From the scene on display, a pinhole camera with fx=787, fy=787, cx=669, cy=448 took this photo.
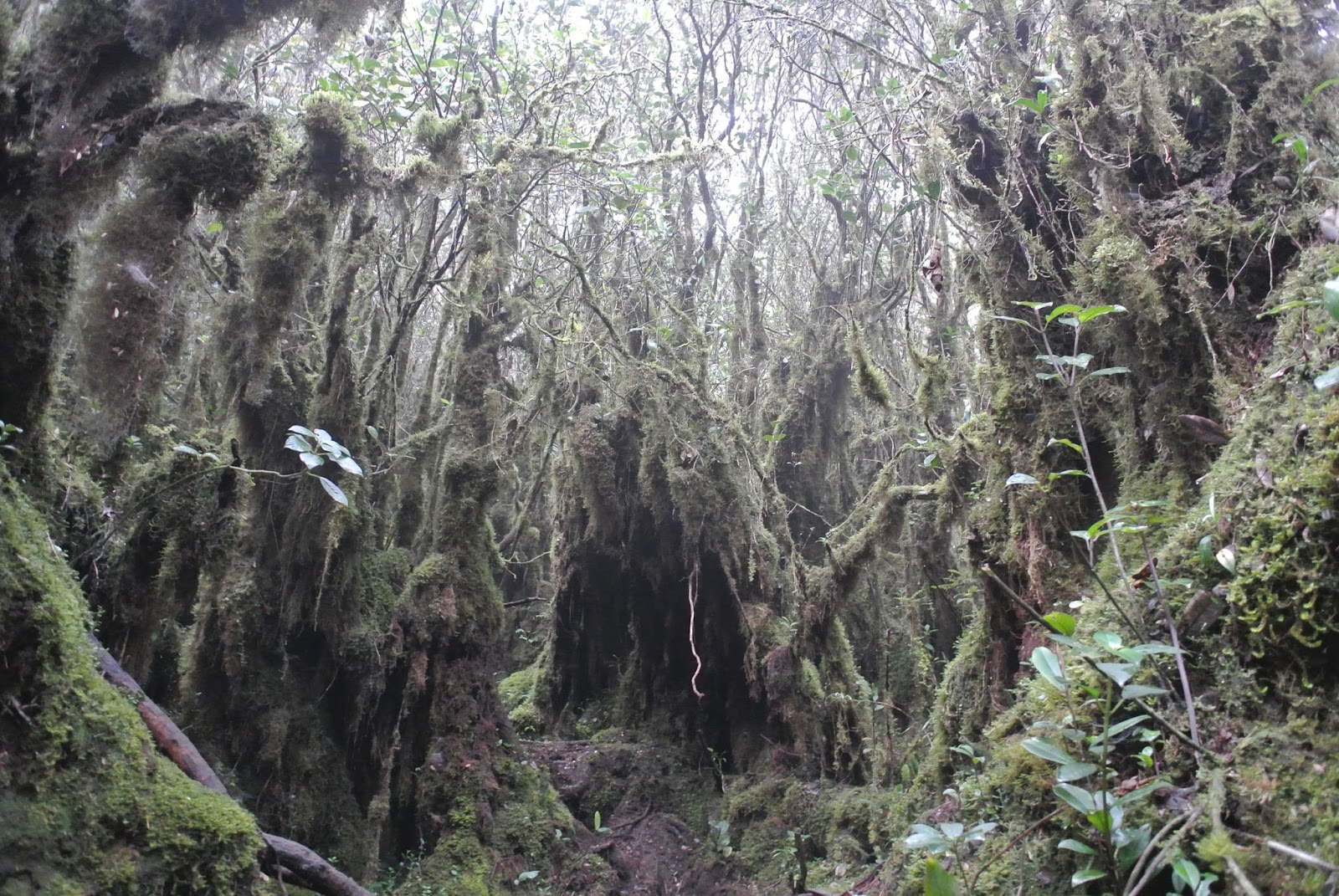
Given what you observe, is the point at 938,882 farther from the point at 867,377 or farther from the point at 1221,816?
the point at 867,377

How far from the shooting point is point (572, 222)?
1176 centimetres

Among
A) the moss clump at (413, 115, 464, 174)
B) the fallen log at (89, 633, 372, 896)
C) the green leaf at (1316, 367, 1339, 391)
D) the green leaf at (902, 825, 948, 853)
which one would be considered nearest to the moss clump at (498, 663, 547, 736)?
the fallen log at (89, 633, 372, 896)

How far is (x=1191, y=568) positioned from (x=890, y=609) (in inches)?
300

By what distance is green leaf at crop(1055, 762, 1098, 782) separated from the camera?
2055 mm

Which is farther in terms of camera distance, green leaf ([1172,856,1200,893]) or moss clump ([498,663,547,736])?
moss clump ([498,663,547,736])

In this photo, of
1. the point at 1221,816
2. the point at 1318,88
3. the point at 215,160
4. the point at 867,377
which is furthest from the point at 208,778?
the point at 1318,88

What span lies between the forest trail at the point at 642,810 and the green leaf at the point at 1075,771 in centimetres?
494

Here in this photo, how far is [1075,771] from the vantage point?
2104 mm

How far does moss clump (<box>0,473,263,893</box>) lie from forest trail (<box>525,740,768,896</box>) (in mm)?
4527

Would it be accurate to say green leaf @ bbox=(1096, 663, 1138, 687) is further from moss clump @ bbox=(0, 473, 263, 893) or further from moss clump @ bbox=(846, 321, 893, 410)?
moss clump @ bbox=(846, 321, 893, 410)

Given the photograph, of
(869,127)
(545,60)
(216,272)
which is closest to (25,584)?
(216,272)

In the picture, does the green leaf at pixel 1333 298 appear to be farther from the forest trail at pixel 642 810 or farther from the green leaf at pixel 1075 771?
the forest trail at pixel 642 810

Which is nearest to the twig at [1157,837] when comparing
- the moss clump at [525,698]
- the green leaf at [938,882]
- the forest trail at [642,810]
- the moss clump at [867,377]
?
the green leaf at [938,882]

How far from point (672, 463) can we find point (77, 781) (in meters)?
5.98
